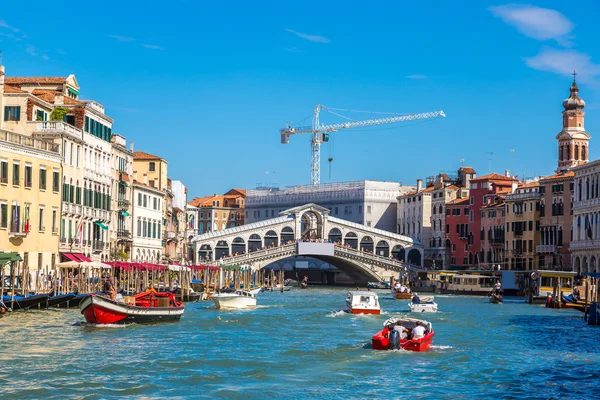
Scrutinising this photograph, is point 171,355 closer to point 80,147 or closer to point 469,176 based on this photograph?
point 80,147

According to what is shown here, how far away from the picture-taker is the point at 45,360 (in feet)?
85.9

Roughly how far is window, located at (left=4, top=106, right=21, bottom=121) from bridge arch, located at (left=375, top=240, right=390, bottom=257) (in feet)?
164

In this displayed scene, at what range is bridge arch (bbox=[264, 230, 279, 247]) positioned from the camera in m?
93.6

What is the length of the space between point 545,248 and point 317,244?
55.2 feet

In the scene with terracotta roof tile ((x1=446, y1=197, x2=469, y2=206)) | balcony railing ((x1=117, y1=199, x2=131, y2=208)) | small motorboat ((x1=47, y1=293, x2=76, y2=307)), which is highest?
terracotta roof tile ((x1=446, y1=197, x2=469, y2=206))

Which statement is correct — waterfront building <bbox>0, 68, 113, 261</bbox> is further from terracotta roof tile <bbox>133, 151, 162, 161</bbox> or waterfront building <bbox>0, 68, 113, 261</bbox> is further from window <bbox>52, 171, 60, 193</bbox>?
terracotta roof tile <bbox>133, 151, 162, 161</bbox>

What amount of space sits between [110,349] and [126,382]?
5577 millimetres

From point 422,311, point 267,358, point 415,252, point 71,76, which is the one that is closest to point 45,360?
point 267,358

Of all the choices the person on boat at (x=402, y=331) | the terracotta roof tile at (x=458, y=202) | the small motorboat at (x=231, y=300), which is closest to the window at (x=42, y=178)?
the small motorboat at (x=231, y=300)

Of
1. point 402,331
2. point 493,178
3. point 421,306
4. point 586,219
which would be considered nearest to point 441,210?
point 493,178

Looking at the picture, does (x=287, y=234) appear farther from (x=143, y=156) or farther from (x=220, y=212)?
(x=220, y=212)

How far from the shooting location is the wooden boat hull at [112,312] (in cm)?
3434

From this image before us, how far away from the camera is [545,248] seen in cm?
7569

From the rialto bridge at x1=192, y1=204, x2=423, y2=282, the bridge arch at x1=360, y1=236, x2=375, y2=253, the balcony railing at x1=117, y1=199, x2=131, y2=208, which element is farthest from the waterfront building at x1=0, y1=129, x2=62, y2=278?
the bridge arch at x1=360, y1=236, x2=375, y2=253
